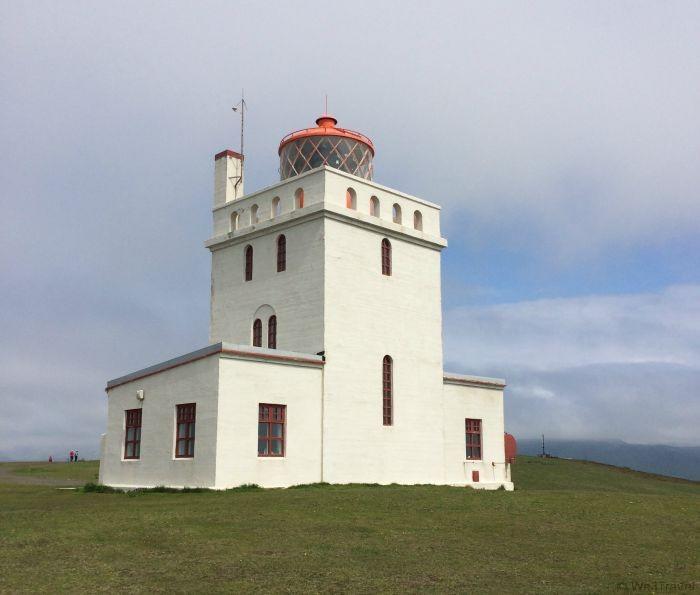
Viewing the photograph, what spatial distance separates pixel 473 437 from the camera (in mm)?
33969

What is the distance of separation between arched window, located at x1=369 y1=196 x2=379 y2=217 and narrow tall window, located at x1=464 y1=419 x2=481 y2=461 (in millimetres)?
9585

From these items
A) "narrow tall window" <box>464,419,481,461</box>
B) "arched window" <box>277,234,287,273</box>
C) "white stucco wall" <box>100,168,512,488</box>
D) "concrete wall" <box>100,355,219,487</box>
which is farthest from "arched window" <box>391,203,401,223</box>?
"concrete wall" <box>100,355,219,487</box>

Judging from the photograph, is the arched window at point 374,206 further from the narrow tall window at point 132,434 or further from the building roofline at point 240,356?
the narrow tall window at point 132,434

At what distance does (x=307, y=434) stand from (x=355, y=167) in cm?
1078

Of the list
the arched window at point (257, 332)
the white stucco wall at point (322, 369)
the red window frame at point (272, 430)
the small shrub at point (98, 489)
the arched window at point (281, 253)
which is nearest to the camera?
the white stucco wall at point (322, 369)

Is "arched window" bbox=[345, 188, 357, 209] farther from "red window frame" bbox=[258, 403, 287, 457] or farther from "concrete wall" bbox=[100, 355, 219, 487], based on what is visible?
"concrete wall" bbox=[100, 355, 219, 487]

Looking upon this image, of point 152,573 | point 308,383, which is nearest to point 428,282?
point 308,383

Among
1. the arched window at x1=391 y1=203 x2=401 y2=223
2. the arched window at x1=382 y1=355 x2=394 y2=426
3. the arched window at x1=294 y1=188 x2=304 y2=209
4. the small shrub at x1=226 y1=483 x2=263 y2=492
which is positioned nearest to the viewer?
the small shrub at x1=226 y1=483 x2=263 y2=492

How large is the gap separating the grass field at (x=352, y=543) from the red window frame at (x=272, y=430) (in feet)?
13.7

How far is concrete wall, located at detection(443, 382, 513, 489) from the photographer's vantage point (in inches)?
1282

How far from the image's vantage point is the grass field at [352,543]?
1161cm

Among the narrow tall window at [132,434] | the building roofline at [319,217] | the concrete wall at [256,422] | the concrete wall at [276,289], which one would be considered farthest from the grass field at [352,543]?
the building roofline at [319,217]

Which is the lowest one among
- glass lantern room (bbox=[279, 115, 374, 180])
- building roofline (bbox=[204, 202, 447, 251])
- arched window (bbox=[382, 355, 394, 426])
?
arched window (bbox=[382, 355, 394, 426])

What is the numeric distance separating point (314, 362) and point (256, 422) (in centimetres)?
→ 321
